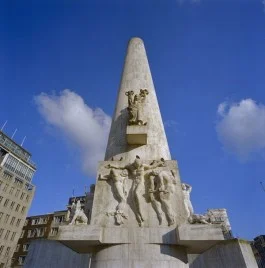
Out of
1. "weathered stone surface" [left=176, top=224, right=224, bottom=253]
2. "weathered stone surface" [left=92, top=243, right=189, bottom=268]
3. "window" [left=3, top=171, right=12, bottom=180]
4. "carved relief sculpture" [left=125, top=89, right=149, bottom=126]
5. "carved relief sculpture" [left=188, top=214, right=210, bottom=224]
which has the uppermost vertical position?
"window" [left=3, top=171, right=12, bottom=180]

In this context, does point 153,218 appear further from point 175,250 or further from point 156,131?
point 156,131

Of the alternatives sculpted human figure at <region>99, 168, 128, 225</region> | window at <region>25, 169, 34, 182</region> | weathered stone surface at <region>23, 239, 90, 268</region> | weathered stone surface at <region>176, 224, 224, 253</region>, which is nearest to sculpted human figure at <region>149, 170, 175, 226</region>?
weathered stone surface at <region>176, 224, 224, 253</region>

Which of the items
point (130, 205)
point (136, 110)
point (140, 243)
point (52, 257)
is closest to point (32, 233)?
point (52, 257)

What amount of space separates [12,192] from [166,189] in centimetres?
7447

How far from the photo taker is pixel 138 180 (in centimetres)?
661

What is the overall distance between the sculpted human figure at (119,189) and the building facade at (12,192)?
225 ft

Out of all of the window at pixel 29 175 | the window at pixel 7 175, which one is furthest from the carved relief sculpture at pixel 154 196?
the window at pixel 29 175

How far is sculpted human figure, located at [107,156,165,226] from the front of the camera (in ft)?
19.8

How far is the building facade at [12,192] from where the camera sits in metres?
60.7

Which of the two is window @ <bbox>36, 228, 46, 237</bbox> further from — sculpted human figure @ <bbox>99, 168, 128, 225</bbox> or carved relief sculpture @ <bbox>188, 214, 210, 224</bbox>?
carved relief sculpture @ <bbox>188, 214, 210, 224</bbox>

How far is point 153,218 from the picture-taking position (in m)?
5.97

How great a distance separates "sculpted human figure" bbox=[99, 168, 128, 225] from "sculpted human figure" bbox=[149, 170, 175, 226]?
3.16ft

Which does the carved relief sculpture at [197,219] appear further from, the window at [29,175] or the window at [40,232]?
the window at [29,175]

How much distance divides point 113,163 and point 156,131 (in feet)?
8.14
